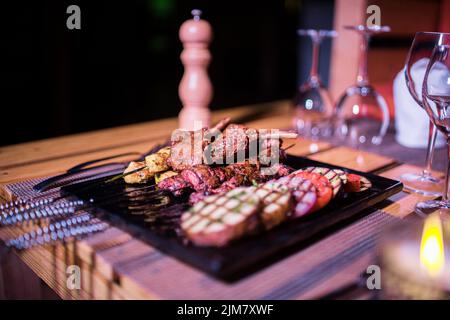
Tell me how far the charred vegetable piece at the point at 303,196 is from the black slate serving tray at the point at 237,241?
24 millimetres

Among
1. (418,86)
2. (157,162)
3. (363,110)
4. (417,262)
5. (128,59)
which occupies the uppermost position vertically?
(128,59)

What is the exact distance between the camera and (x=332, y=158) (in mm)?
1613

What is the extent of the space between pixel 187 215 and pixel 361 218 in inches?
17.3

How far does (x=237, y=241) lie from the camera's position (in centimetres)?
83

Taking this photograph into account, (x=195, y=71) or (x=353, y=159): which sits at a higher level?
(x=195, y=71)

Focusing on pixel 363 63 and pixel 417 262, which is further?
pixel 363 63

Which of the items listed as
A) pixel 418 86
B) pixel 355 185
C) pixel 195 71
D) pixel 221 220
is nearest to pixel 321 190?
pixel 355 185

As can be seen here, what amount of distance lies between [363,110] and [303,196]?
94cm

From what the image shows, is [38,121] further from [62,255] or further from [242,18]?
[242,18]

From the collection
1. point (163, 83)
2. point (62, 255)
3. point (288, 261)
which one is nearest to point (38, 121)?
point (163, 83)

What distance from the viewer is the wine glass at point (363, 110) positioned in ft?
5.57

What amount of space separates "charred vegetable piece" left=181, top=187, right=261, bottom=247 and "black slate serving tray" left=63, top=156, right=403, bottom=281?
0.06 ft

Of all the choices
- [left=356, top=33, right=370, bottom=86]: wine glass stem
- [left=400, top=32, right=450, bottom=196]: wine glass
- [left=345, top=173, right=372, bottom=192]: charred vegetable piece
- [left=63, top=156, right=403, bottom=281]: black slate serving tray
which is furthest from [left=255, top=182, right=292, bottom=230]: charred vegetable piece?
[left=356, top=33, right=370, bottom=86]: wine glass stem

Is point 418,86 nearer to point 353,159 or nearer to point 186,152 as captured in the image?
point 353,159
